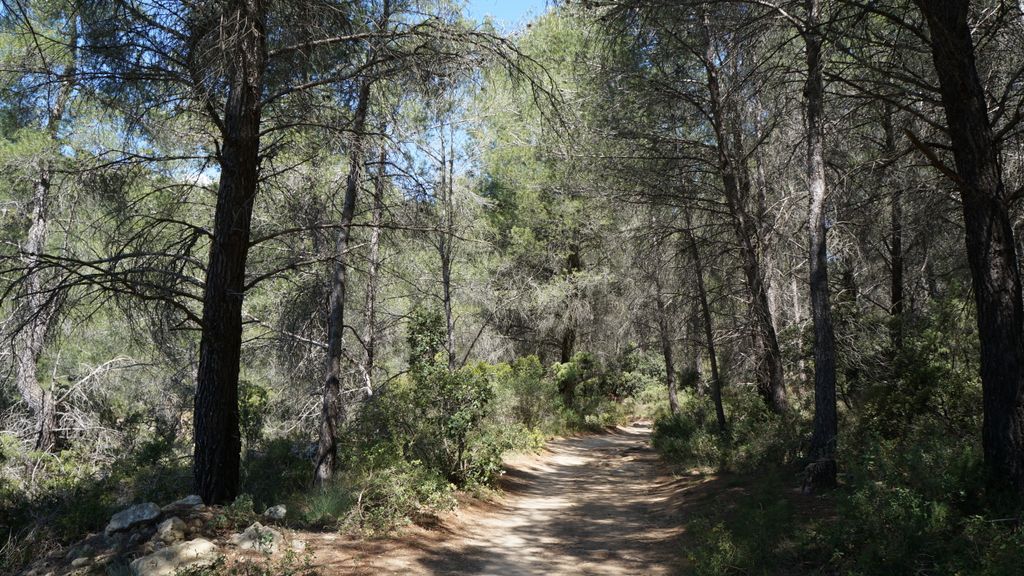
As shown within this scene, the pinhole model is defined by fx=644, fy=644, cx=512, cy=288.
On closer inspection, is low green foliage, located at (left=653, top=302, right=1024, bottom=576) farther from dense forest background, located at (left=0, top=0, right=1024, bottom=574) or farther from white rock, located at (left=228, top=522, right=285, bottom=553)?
white rock, located at (left=228, top=522, right=285, bottom=553)

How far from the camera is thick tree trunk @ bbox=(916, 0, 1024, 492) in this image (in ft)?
16.8

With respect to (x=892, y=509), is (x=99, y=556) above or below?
below

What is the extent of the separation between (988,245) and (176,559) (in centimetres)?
702

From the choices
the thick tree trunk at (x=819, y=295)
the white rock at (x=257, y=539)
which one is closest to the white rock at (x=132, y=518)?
the white rock at (x=257, y=539)

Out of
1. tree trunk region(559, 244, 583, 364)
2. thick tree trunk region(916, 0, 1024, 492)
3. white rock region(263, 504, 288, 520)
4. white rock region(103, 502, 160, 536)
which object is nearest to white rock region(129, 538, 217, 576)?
white rock region(103, 502, 160, 536)

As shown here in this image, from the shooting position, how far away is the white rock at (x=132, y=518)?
5.80m

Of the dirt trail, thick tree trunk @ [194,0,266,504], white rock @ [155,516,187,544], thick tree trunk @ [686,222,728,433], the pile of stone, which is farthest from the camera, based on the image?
thick tree trunk @ [686,222,728,433]

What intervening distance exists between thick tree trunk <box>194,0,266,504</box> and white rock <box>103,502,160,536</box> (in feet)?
2.01

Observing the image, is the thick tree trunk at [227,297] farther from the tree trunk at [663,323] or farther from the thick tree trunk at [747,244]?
the tree trunk at [663,323]

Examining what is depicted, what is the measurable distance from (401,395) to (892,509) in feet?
23.1

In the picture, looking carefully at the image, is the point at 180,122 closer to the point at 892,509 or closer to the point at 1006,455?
the point at 892,509

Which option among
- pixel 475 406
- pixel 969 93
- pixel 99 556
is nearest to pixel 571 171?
pixel 475 406

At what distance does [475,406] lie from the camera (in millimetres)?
10359

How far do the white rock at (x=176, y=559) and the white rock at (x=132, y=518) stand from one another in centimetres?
73
